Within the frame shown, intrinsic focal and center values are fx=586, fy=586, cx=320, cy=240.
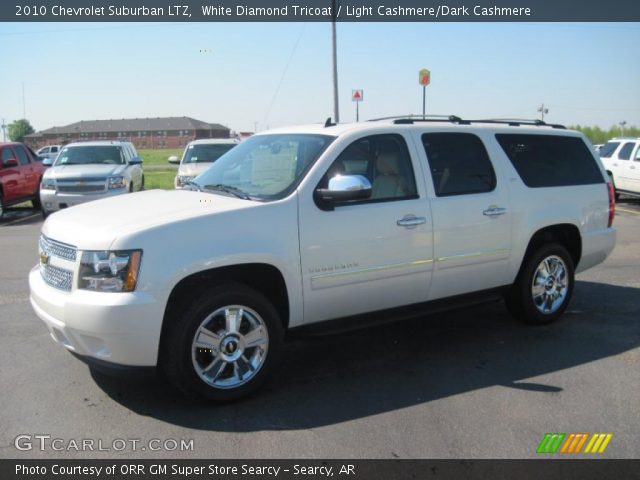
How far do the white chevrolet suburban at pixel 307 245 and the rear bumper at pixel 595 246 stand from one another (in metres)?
0.13

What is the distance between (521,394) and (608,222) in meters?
2.86

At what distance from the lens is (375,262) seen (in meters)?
4.40

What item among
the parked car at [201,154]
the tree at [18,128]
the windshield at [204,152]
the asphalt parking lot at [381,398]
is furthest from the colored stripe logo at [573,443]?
the tree at [18,128]

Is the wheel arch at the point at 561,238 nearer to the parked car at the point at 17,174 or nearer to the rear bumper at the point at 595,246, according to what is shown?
the rear bumper at the point at 595,246

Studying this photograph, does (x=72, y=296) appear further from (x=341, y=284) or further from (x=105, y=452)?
(x=341, y=284)

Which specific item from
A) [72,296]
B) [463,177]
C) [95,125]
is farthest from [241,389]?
[95,125]

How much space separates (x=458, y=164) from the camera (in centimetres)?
500

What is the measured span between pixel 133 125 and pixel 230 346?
124 m

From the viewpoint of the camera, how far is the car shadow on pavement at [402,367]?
12.6 ft

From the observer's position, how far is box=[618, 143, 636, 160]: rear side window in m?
16.4

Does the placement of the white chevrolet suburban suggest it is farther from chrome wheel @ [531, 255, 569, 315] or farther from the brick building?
the brick building

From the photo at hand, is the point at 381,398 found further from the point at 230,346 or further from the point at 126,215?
the point at 126,215

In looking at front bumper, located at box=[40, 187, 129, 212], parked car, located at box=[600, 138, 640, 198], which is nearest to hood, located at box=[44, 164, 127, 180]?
front bumper, located at box=[40, 187, 129, 212]

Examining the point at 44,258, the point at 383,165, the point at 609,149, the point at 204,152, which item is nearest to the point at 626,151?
the point at 609,149
